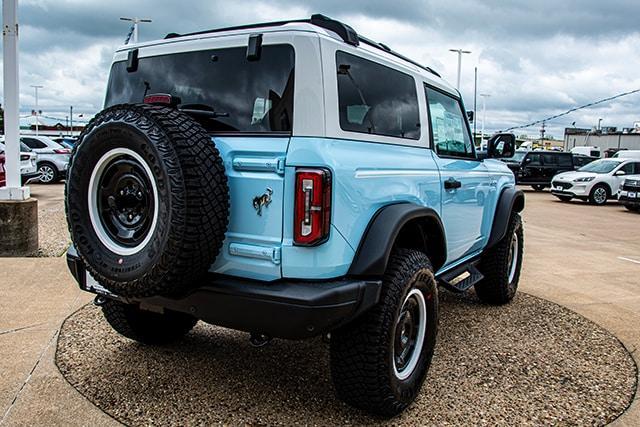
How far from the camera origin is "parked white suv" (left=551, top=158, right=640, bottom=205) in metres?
17.4

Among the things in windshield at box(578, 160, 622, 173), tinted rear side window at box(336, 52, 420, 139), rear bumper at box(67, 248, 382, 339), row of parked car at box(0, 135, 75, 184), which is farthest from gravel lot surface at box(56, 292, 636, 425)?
windshield at box(578, 160, 622, 173)

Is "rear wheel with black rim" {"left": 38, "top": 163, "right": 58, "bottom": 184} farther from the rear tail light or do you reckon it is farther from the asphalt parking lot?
the rear tail light

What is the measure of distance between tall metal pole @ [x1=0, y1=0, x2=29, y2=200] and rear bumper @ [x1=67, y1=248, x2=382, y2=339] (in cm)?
466

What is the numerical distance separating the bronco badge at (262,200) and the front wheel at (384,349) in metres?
0.75

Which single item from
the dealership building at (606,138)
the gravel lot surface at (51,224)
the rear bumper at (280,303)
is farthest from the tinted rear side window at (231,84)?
the dealership building at (606,138)

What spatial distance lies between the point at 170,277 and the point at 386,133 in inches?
58.1

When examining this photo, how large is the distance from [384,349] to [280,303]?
0.64 m

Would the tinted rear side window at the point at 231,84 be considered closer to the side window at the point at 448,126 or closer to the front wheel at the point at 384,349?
the front wheel at the point at 384,349

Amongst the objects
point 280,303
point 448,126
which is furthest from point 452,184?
point 280,303

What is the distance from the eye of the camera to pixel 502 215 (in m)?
4.89

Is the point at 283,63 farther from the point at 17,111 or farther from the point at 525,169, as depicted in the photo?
the point at 525,169

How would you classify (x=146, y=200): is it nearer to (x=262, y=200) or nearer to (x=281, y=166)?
(x=262, y=200)

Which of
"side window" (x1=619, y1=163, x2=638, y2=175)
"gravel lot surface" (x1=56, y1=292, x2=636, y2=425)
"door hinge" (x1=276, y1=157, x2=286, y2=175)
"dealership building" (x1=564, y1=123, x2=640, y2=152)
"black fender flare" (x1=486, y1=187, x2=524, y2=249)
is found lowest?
"gravel lot surface" (x1=56, y1=292, x2=636, y2=425)

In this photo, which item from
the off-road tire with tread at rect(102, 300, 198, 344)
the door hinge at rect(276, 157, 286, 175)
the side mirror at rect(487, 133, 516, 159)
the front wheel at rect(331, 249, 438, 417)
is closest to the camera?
the door hinge at rect(276, 157, 286, 175)
